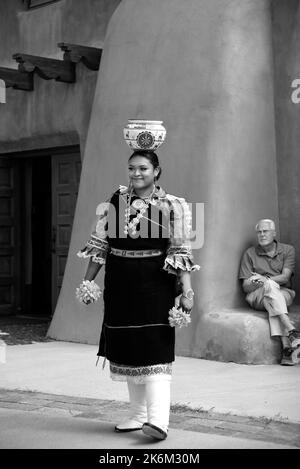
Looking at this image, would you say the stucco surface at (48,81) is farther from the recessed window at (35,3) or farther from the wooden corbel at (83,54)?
the wooden corbel at (83,54)

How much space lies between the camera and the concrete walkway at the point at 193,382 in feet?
21.5

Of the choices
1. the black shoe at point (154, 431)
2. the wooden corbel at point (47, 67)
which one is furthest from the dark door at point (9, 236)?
the black shoe at point (154, 431)

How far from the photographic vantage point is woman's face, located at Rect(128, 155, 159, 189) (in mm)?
5648

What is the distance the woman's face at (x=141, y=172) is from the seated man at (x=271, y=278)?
322 cm

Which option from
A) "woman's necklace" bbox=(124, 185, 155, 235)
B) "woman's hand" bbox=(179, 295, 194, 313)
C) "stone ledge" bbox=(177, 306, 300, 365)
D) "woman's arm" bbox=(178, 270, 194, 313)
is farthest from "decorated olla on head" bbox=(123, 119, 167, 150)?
"stone ledge" bbox=(177, 306, 300, 365)

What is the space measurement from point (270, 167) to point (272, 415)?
3.81m

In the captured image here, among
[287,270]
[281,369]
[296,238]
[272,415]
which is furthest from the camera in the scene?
[296,238]

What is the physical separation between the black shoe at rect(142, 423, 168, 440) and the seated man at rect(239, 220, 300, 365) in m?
3.20

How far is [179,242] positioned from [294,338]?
120 inches

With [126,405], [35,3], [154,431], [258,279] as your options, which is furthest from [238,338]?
[35,3]

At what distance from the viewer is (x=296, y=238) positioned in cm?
938
